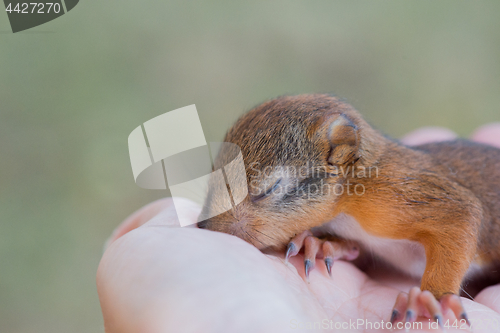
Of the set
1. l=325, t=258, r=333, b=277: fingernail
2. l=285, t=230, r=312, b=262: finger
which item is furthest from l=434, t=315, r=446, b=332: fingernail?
l=285, t=230, r=312, b=262: finger

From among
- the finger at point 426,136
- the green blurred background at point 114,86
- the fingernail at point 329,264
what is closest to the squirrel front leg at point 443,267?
the fingernail at point 329,264

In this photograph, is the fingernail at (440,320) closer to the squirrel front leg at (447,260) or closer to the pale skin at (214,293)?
the pale skin at (214,293)

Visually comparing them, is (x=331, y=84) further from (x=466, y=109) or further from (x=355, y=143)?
(x=355, y=143)

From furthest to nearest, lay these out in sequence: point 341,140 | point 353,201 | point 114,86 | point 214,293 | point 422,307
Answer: point 114,86 → point 353,201 → point 341,140 → point 422,307 → point 214,293

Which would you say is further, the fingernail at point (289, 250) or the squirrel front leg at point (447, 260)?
the fingernail at point (289, 250)

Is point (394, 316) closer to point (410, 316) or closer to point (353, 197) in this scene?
point (410, 316)

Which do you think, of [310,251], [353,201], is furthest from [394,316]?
[353,201]

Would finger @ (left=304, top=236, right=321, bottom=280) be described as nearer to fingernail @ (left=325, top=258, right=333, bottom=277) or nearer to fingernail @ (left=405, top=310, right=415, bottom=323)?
fingernail @ (left=325, top=258, right=333, bottom=277)
